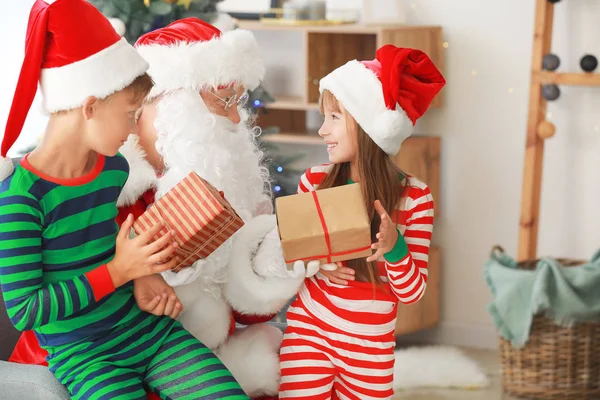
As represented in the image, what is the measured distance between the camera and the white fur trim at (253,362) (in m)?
1.91

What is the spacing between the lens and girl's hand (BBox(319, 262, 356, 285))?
1918 mm

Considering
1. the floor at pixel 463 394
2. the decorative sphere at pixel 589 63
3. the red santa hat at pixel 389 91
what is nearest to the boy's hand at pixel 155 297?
the red santa hat at pixel 389 91

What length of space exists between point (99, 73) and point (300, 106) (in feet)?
6.74

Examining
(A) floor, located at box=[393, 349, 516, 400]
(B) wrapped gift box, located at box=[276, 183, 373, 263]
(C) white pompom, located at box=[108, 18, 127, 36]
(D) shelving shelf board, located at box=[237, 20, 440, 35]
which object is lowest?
(A) floor, located at box=[393, 349, 516, 400]

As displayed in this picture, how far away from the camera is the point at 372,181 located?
194 cm

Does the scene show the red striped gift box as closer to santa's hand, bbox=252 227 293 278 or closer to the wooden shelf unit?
santa's hand, bbox=252 227 293 278

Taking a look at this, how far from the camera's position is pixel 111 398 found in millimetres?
1608

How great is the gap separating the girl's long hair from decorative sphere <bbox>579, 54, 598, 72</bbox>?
165 centimetres

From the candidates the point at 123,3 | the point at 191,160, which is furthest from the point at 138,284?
the point at 123,3

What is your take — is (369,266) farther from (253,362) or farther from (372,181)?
(253,362)

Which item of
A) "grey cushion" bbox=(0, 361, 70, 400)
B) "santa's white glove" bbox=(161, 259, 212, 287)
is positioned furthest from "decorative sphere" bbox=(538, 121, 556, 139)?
"grey cushion" bbox=(0, 361, 70, 400)

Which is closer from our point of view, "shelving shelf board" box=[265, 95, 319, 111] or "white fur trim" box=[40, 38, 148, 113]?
"white fur trim" box=[40, 38, 148, 113]

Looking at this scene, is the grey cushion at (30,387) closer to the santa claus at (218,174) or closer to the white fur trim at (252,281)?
the santa claus at (218,174)

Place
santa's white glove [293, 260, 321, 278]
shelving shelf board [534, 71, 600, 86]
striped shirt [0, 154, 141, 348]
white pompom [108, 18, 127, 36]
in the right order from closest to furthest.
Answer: striped shirt [0, 154, 141, 348] < santa's white glove [293, 260, 321, 278] < white pompom [108, 18, 127, 36] < shelving shelf board [534, 71, 600, 86]
